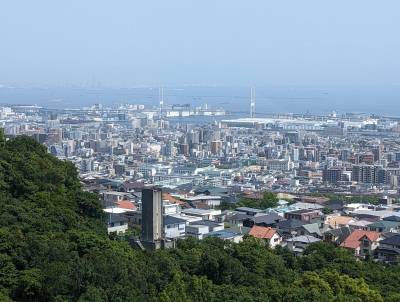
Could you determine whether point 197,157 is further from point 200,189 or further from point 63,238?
point 63,238

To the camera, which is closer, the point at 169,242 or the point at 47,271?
the point at 47,271

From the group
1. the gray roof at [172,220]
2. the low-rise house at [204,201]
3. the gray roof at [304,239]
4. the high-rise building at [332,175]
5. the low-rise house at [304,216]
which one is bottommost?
the high-rise building at [332,175]

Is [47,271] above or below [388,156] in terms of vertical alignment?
above

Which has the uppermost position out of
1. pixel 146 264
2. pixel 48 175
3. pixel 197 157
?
pixel 48 175

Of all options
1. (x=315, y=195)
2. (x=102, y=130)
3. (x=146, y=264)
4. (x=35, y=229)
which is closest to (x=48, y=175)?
(x=35, y=229)

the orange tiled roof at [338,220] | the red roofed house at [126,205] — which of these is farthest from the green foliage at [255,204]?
the red roofed house at [126,205]

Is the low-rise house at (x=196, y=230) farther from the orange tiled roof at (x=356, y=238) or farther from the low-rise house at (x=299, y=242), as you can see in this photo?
the orange tiled roof at (x=356, y=238)
